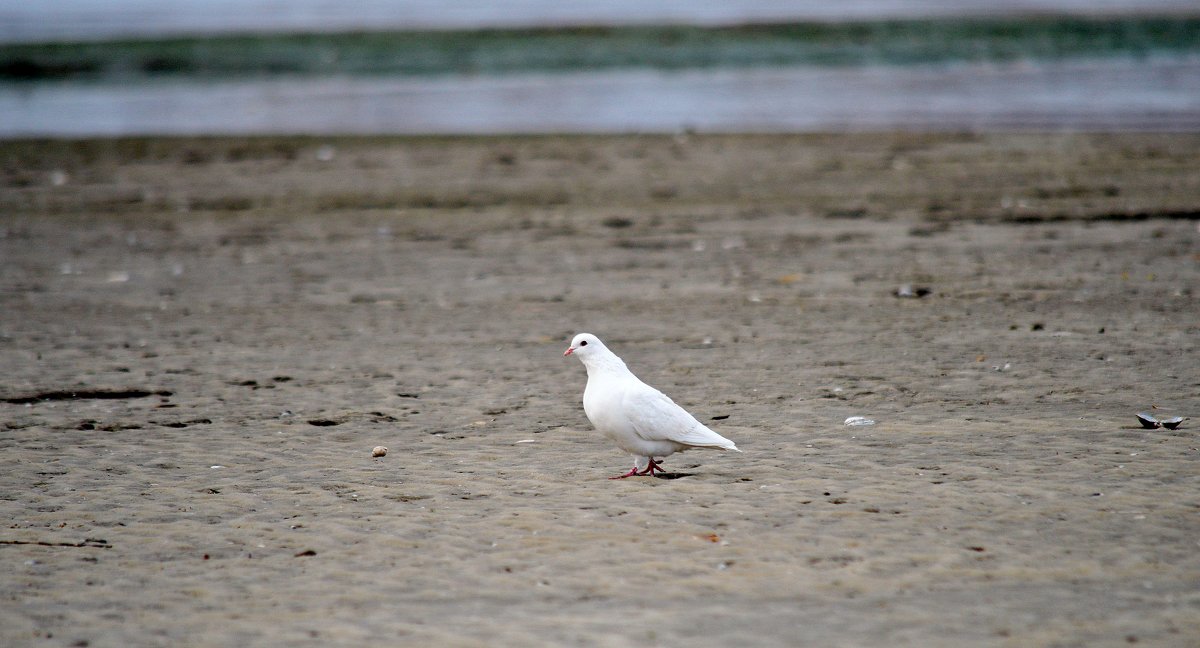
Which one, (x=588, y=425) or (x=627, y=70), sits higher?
(x=627, y=70)

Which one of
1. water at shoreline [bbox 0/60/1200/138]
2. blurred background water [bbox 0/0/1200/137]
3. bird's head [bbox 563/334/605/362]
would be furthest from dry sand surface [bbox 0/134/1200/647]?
blurred background water [bbox 0/0/1200/137]

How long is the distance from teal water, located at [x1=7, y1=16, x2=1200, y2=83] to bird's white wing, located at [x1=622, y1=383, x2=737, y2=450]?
94.9 ft

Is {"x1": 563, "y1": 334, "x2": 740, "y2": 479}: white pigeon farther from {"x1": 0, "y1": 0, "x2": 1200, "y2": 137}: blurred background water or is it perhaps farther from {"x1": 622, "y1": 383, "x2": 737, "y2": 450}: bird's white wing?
{"x1": 0, "y1": 0, "x2": 1200, "y2": 137}: blurred background water

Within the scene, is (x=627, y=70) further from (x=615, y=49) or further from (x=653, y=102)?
(x=653, y=102)

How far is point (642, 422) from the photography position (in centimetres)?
698

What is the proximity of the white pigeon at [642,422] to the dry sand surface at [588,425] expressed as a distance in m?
0.23

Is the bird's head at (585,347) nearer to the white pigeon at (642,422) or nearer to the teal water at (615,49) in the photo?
the white pigeon at (642,422)

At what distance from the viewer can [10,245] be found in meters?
15.8

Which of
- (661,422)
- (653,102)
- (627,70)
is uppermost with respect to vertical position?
(627,70)

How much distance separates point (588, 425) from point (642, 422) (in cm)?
151

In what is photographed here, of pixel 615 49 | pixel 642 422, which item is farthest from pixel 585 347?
pixel 615 49

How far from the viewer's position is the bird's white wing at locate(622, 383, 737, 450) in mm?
6980

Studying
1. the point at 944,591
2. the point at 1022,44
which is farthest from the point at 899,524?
the point at 1022,44

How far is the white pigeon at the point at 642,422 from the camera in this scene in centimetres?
700
